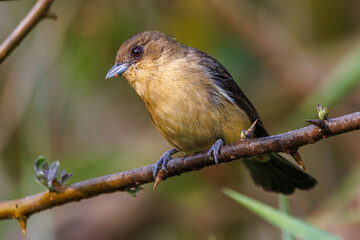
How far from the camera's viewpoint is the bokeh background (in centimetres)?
515

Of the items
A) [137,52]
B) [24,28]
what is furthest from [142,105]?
[24,28]

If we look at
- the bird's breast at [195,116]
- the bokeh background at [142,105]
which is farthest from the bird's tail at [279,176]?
the bokeh background at [142,105]

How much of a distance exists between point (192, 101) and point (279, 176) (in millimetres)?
958

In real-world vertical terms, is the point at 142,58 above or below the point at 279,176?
above

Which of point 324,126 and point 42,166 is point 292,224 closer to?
point 324,126

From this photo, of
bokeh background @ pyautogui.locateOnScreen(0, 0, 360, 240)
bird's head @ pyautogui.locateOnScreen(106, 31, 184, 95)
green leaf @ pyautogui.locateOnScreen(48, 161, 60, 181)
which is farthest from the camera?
bokeh background @ pyautogui.locateOnScreen(0, 0, 360, 240)

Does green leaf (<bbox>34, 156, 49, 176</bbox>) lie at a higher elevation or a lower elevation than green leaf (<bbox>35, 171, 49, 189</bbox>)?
higher

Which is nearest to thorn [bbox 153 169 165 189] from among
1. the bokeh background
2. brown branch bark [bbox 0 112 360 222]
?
brown branch bark [bbox 0 112 360 222]

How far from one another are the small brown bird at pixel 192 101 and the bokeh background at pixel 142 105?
1163 mm

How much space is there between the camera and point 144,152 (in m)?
5.45

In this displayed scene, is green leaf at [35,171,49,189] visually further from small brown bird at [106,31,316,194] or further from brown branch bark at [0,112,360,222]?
small brown bird at [106,31,316,194]

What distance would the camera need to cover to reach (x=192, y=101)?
3.57 metres

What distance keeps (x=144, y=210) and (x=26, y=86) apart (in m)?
1.86

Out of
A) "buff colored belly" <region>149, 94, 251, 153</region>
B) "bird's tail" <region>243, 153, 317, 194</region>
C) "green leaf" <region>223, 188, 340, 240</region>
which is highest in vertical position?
"green leaf" <region>223, 188, 340, 240</region>
